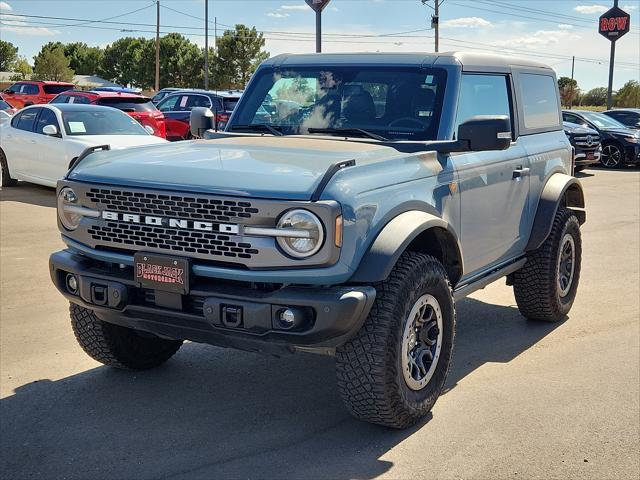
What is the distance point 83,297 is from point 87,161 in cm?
82

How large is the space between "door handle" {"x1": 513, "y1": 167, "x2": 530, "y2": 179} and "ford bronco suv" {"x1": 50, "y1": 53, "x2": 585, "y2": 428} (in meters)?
0.02

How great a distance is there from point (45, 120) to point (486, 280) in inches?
407

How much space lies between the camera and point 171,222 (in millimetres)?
3869

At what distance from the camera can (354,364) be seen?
3.89 m

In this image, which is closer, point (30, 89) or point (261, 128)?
point (261, 128)

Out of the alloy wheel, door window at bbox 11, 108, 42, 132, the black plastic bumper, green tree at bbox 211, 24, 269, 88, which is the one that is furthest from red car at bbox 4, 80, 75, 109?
green tree at bbox 211, 24, 269, 88

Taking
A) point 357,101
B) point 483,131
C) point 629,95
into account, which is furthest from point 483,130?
point 629,95

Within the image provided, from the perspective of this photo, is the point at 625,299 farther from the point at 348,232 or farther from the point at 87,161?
the point at 87,161

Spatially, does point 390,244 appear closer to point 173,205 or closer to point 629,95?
point 173,205

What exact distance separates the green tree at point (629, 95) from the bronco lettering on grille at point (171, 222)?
67769 mm

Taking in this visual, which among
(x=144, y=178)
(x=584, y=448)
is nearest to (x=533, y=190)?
(x=584, y=448)

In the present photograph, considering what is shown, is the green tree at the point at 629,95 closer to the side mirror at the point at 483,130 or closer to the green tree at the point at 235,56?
the green tree at the point at 235,56

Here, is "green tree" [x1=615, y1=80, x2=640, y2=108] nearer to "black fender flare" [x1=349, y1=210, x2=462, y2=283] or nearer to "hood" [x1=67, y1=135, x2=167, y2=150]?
"hood" [x1=67, y1=135, x2=167, y2=150]

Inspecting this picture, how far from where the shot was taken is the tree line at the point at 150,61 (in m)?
79.9
